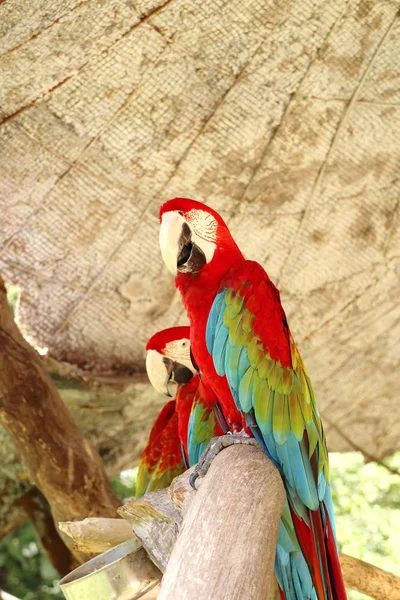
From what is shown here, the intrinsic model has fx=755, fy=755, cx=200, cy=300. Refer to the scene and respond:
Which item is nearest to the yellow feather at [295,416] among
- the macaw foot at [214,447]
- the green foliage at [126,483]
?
the macaw foot at [214,447]

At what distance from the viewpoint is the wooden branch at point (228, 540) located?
3.76ft

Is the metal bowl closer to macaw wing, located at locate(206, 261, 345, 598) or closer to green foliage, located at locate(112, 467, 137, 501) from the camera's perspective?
macaw wing, located at locate(206, 261, 345, 598)

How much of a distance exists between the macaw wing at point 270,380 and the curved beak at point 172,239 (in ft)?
0.57

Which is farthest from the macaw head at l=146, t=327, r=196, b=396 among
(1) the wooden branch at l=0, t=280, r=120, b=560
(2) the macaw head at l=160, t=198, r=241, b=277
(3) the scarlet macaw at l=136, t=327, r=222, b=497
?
(2) the macaw head at l=160, t=198, r=241, b=277

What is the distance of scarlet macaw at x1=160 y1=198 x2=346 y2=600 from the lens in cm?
181

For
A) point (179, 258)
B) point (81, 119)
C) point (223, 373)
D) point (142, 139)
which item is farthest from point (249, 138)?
point (223, 373)

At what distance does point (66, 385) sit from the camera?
326 cm

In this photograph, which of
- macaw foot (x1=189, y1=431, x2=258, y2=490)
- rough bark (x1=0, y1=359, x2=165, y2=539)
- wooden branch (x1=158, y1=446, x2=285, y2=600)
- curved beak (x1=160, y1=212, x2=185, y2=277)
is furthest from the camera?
rough bark (x1=0, y1=359, x2=165, y2=539)

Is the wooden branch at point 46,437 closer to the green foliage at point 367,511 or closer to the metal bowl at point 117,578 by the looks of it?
the metal bowl at point 117,578

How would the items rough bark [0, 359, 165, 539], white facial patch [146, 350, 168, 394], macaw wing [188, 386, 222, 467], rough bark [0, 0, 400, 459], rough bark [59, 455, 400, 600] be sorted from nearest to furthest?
rough bark [59, 455, 400, 600] < macaw wing [188, 386, 222, 467] < rough bark [0, 0, 400, 459] < white facial patch [146, 350, 168, 394] < rough bark [0, 359, 165, 539]

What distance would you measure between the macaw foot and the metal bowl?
36cm

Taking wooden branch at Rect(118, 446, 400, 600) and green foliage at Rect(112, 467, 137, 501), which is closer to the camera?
wooden branch at Rect(118, 446, 400, 600)

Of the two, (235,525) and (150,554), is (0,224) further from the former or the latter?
(235,525)

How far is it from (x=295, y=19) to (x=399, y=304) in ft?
4.11
